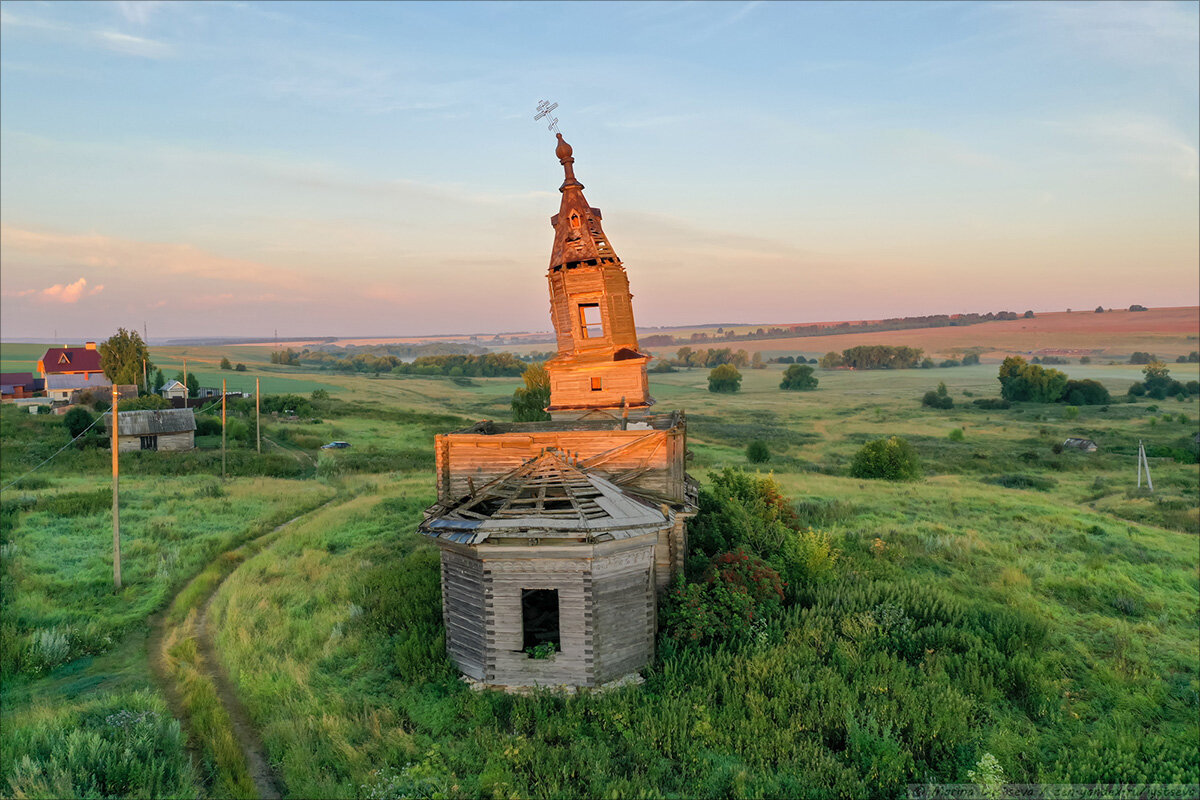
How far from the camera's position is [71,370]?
78062mm

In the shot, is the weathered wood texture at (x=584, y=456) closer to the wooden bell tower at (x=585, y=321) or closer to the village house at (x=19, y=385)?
the wooden bell tower at (x=585, y=321)

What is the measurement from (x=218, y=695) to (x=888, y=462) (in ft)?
136

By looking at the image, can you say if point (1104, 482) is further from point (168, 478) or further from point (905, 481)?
point (168, 478)

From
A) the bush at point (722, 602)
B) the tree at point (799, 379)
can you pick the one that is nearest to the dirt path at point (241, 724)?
the bush at point (722, 602)

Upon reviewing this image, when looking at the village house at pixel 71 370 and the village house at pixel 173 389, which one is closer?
the village house at pixel 71 370

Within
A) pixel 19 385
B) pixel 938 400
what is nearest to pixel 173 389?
pixel 19 385

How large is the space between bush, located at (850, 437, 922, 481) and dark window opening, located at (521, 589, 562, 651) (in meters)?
32.9

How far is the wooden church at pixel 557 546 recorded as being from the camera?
13070mm

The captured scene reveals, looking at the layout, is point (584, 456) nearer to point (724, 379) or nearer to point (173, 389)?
point (173, 389)

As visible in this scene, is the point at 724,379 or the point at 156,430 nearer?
the point at 156,430

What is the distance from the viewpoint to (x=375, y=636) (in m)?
16.2

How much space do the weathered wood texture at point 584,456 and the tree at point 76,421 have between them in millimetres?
49785

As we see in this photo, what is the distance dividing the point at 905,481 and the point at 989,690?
31568 mm

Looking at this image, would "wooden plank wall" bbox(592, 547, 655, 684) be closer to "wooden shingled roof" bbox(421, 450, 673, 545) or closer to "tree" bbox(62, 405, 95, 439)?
"wooden shingled roof" bbox(421, 450, 673, 545)
